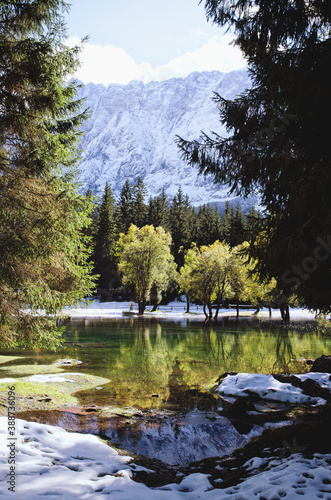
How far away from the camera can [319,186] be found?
4.78 meters

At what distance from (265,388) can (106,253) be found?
59191mm

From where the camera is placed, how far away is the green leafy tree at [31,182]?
7750mm

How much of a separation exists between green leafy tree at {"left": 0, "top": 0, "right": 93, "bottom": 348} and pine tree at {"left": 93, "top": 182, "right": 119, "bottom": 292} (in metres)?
57.9

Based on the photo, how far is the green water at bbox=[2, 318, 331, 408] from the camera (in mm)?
9617

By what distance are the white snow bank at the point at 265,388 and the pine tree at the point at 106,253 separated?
187ft

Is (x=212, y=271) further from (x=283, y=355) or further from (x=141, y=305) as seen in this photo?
(x=283, y=355)

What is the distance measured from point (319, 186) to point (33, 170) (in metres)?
6.43

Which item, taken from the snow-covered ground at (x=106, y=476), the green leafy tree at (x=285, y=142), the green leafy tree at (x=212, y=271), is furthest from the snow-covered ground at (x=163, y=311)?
the green leafy tree at (x=285, y=142)

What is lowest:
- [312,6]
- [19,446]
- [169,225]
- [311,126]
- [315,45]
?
[19,446]

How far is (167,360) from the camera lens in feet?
48.1

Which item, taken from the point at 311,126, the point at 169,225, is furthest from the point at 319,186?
the point at 169,225

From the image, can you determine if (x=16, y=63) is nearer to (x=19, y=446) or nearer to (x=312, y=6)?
(x=312, y=6)

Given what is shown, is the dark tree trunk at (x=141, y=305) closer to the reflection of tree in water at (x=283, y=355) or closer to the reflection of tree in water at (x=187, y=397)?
the reflection of tree in water at (x=283, y=355)

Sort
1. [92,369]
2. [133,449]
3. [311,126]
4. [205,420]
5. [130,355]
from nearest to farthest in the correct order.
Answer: [311,126], [133,449], [205,420], [92,369], [130,355]
